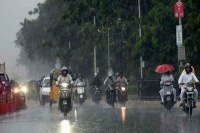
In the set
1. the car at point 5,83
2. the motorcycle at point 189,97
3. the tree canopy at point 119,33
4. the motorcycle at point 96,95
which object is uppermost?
the tree canopy at point 119,33

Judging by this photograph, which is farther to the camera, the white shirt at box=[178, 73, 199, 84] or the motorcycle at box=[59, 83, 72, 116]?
the motorcycle at box=[59, 83, 72, 116]

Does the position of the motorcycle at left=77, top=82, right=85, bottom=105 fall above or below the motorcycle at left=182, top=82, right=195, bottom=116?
above

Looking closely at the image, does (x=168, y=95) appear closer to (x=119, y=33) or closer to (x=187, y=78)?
(x=187, y=78)

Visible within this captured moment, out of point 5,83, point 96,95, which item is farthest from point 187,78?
point 96,95

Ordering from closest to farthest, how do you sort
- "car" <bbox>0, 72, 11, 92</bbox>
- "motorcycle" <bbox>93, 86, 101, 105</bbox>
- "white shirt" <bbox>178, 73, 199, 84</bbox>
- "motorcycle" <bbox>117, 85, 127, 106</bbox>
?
"white shirt" <bbox>178, 73, 199, 84</bbox> < "car" <bbox>0, 72, 11, 92</bbox> < "motorcycle" <bbox>117, 85, 127, 106</bbox> < "motorcycle" <bbox>93, 86, 101, 105</bbox>

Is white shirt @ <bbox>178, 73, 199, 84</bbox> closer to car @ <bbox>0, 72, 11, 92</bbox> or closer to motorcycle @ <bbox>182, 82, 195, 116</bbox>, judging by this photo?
motorcycle @ <bbox>182, 82, 195, 116</bbox>

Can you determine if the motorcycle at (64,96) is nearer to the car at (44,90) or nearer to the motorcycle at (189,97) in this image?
the motorcycle at (189,97)

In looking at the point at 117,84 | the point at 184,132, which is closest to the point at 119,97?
the point at 117,84

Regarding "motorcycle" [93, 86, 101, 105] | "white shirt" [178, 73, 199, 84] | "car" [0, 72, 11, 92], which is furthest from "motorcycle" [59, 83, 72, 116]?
"motorcycle" [93, 86, 101, 105]

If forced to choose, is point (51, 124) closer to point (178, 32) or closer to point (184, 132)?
point (184, 132)

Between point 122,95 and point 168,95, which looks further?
point 122,95

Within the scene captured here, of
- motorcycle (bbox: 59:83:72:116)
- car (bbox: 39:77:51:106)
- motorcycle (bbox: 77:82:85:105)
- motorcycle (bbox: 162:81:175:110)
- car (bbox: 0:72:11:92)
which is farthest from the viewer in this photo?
car (bbox: 39:77:51:106)

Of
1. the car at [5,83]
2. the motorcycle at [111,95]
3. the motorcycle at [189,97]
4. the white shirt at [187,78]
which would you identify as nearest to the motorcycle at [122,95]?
the motorcycle at [111,95]

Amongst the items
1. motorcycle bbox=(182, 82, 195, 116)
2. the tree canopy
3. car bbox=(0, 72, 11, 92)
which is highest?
the tree canopy
